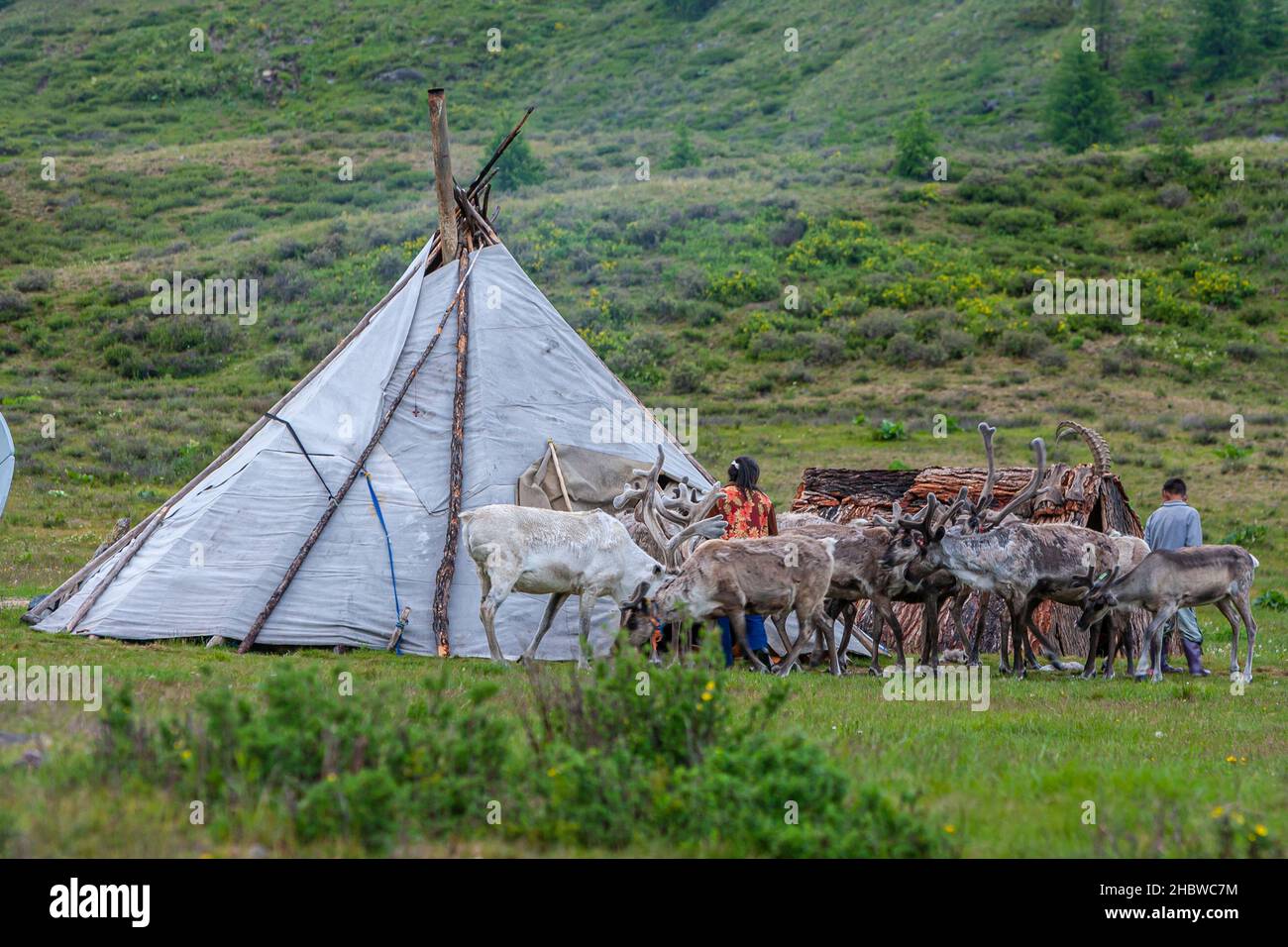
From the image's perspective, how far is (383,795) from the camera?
18.6 feet

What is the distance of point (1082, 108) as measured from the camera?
64.7 m

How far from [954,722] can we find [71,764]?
618 centimetres

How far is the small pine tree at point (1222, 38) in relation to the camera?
71000 millimetres

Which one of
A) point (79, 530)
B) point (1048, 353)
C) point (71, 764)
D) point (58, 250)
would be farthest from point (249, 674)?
point (58, 250)

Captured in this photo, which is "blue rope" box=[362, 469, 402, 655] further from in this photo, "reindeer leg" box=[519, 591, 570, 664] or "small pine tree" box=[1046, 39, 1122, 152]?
"small pine tree" box=[1046, 39, 1122, 152]

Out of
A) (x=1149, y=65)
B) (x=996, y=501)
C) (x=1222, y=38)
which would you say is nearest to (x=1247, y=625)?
(x=996, y=501)

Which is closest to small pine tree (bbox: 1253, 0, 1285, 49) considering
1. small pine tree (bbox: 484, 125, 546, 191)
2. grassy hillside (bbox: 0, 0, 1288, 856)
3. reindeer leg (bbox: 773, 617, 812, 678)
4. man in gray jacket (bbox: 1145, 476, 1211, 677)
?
grassy hillside (bbox: 0, 0, 1288, 856)

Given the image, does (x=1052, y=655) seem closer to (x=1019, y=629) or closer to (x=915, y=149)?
(x=1019, y=629)

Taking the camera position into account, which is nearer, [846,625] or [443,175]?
[846,625]

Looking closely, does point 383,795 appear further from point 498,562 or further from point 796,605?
point 796,605

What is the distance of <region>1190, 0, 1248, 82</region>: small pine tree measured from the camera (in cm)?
7100

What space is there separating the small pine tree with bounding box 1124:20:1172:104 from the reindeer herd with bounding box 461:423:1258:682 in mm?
63929

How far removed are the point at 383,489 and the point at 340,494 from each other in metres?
0.45

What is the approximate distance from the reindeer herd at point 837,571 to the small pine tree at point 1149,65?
63929mm
